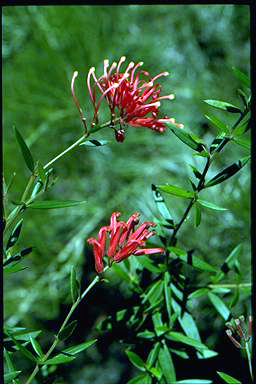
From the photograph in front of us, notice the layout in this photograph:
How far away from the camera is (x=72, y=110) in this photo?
0.76 metres

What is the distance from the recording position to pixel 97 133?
83cm

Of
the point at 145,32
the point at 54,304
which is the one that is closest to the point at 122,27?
the point at 145,32

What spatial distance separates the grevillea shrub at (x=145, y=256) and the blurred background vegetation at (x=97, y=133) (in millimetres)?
295

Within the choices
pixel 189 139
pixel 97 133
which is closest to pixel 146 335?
pixel 189 139

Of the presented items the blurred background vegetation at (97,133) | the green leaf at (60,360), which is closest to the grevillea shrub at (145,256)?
the green leaf at (60,360)

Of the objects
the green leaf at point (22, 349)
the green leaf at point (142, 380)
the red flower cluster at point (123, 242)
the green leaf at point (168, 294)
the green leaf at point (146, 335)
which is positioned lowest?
the green leaf at point (142, 380)

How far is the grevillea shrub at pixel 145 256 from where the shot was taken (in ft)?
0.79

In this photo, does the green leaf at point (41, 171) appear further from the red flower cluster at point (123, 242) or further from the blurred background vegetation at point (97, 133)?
the blurred background vegetation at point (97, 133)

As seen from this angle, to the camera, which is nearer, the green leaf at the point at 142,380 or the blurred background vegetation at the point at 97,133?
the green leaf at the point at 142,380

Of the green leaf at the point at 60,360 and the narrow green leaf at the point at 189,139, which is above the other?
the narrow green leaf at the point at 189,139

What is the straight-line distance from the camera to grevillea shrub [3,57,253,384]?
24 centimetres

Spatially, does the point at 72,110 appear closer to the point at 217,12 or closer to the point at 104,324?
the point at 217,12

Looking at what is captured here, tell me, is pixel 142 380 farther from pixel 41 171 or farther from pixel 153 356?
pixel 41 171

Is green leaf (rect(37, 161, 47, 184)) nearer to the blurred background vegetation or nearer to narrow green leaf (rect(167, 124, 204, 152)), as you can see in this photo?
narrow green leaf (rect(167, 124, 204, 152))
